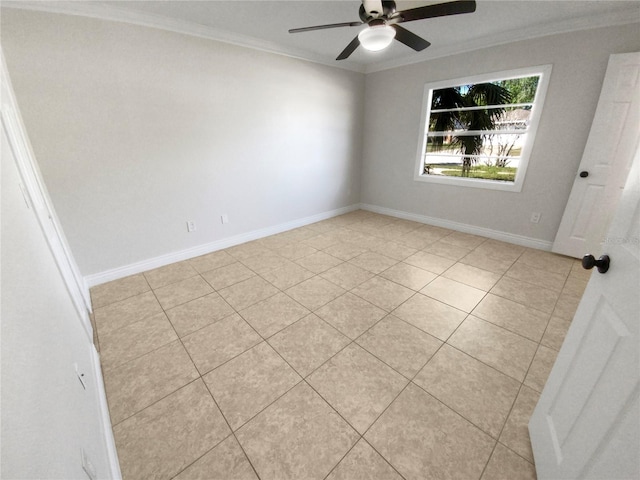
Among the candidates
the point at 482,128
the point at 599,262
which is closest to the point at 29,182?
the point at 599,262

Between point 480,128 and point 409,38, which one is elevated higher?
point 409,38

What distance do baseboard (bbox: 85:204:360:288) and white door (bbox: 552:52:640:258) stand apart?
3248 mm

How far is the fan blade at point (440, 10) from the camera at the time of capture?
1.64m

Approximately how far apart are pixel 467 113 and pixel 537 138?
0.98 m

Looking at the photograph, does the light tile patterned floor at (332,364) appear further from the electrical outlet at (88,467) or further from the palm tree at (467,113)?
the palm tree at (467,113)

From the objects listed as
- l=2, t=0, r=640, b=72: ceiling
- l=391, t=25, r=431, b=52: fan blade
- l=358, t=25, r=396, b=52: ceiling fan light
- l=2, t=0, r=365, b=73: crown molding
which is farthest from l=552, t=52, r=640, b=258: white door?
l=2, t=0, r=365, b=73: crown molding

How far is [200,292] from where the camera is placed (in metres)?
2.44

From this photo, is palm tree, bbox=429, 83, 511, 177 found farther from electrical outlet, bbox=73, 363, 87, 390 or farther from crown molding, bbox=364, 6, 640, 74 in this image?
electrical outlet, bbox=73, 363, 87, 390

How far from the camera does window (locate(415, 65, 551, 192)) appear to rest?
3.10 meters

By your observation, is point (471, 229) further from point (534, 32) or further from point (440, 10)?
point (440, 10)

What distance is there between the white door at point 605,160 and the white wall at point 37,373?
13.8 feet

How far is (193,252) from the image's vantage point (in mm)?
3150

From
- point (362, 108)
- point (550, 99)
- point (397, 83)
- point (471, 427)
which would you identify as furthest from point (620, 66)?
point (471, 427)

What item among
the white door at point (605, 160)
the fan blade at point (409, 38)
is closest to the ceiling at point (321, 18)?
the fan blade at point (409, 38)
